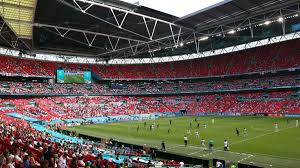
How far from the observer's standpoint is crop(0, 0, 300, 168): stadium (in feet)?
87.0

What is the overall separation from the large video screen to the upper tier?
6.29m

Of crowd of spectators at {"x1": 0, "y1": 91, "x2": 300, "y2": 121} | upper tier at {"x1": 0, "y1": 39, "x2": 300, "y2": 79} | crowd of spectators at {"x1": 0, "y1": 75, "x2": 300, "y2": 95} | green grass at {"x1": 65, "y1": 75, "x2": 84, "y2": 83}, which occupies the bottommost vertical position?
crowd of spectators at {"x1": 0, "y1": 91, "x2": 300, "y2": 121}

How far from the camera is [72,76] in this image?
63.8 m

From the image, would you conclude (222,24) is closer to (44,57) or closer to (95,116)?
(95,116)

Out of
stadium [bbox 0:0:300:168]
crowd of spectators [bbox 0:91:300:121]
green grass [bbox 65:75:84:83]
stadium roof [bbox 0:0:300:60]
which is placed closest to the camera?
stadium [bbox 0:0:300:168]

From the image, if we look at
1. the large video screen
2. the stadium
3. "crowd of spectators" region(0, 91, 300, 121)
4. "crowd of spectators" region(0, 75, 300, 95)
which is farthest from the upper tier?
the large video screen

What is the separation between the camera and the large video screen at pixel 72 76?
60625mm

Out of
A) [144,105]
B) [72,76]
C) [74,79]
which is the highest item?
[72,76]

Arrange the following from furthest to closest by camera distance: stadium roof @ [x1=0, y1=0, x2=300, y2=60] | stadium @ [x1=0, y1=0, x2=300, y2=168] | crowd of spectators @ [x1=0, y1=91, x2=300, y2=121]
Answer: crowd of spectators @ [x1=0, y1=91, x2=300, y2=121]
stadium roof @ [x1=0, y1=0, x2=300, y2=60]
stadium @ [x1=0, y1=0, x2=300, y2=168]

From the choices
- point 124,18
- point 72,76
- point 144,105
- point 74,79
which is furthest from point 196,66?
point 124,18

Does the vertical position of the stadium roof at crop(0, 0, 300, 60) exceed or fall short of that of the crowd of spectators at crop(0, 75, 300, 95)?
it exceeds it

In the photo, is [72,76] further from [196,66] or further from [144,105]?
[196,66]

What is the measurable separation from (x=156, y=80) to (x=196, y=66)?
39.4ft

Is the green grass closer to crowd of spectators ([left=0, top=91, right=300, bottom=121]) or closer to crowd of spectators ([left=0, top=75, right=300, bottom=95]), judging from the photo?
crowd of spectators ([left=0, top=75, right=300, bottom=95])
